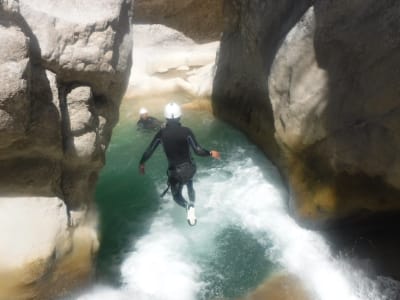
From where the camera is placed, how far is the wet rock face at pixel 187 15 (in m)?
15.7

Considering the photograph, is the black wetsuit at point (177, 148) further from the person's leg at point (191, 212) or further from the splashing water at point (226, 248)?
the splashing water at point (226, 248)

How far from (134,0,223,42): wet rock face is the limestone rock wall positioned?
33.3 feet

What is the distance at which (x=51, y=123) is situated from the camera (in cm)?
519

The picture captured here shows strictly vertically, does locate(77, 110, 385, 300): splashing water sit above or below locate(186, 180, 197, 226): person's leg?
below

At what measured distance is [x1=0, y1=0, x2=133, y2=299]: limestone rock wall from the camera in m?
4.77

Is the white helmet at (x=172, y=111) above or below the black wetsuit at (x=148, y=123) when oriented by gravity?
above

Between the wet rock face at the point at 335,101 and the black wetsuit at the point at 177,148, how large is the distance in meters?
1.87

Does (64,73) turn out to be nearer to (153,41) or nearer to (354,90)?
(354,90)

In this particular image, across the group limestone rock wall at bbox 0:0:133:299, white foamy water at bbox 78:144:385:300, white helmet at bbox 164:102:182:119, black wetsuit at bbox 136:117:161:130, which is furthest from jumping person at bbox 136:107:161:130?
limestone rock wall at bbox 0:0:133:299

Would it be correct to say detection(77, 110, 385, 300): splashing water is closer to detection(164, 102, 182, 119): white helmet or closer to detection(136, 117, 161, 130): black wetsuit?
detection(136, 117, 161, 130): black wetsuit

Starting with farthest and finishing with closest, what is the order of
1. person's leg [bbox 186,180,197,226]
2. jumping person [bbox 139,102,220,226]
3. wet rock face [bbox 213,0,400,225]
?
person's leg [bbox 186,180,197,226] < jumping person [bbox 139,102,220,226] < wet rock face [bbox 213,0,400,225]

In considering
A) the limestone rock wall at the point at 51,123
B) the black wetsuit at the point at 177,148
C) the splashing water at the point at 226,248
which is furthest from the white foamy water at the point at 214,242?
the black wetsuit at the point at 177,148

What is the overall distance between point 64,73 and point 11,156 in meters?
1.20

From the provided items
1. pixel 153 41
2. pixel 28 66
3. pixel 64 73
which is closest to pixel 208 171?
pixel 64 73
